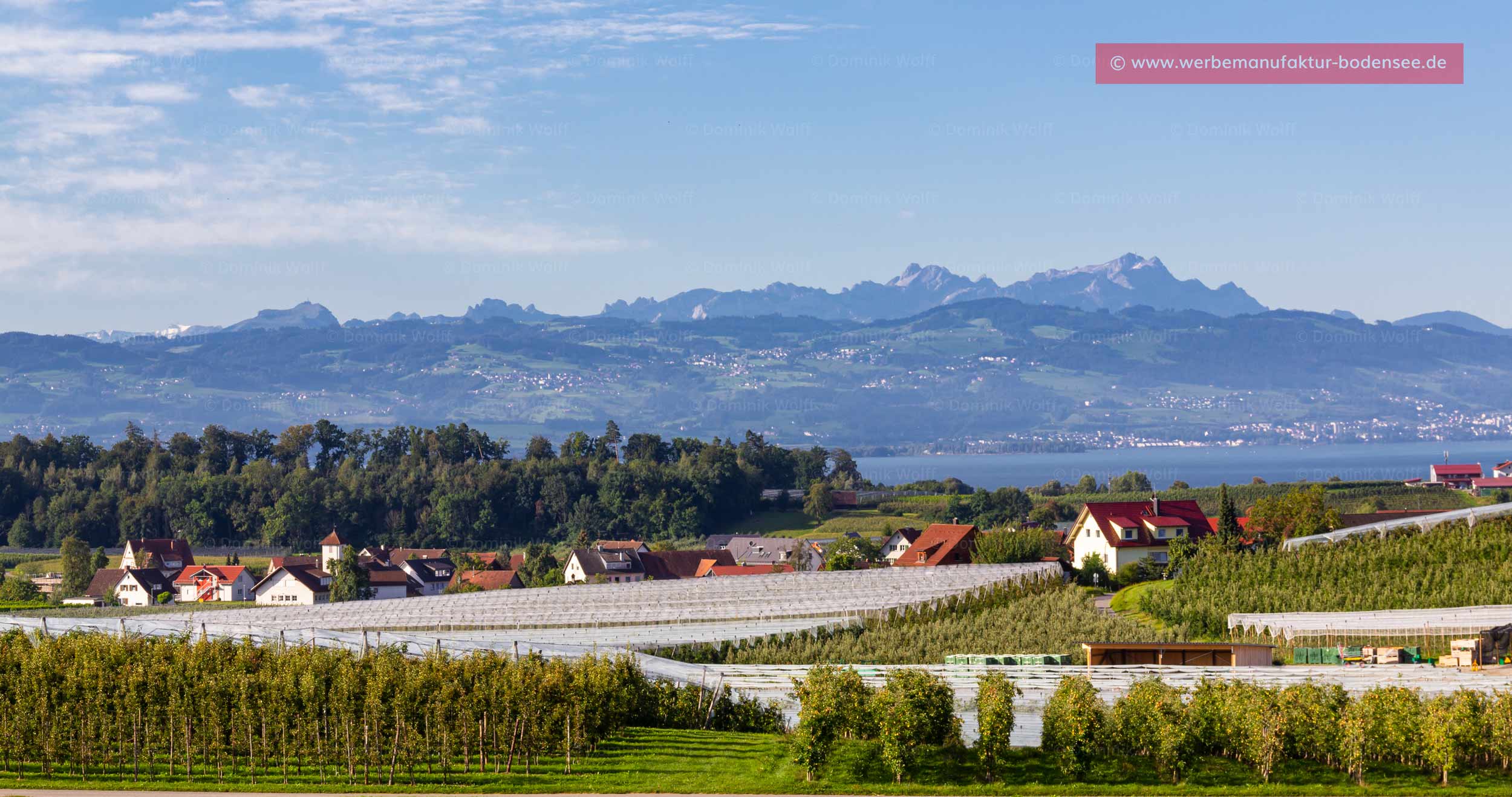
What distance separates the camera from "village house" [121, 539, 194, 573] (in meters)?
107

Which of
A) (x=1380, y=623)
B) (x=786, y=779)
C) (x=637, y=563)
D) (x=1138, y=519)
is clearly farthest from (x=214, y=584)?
(x=786, y=779)

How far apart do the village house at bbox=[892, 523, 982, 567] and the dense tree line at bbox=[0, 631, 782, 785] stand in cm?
4644

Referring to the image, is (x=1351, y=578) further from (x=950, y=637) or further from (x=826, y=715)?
(x=826, y=715)

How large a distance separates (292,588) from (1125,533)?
159ft

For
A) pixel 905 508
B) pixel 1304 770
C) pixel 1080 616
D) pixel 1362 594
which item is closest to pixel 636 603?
pixel 1080 616

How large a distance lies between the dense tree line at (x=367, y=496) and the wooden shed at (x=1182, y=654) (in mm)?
96183

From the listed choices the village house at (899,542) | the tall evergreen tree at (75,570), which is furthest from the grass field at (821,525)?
the tall evergreen tree at (75,570)

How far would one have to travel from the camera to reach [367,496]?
14062 cm

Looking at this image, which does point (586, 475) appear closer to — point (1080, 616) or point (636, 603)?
point (636, 603)

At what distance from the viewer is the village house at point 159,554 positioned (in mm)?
107312

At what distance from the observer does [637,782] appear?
2933cm

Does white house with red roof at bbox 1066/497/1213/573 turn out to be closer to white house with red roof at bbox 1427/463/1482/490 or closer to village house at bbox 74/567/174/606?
village house at bbox 74/567/174/606

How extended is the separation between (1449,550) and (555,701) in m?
36.2

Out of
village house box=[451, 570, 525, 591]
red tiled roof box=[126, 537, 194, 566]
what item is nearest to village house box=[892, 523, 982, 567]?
village house box=[451, 570, 525, 591]
